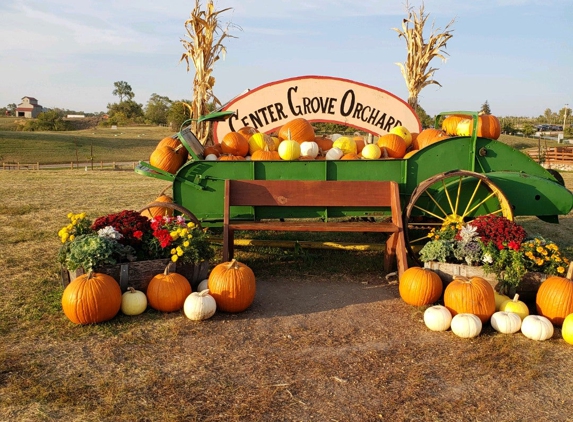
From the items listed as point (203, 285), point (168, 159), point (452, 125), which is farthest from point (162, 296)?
point (452, 125)

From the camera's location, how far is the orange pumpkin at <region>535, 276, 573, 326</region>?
15.9ft

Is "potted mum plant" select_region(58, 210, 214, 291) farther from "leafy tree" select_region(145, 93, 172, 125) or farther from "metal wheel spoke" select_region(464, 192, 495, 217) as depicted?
"leafy tree" select_region(145, 93, 172, 125)

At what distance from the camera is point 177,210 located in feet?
21.7

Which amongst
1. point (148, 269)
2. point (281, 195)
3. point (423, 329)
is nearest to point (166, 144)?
point (281, 195)

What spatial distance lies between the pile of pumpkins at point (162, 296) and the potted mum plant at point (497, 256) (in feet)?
6.84

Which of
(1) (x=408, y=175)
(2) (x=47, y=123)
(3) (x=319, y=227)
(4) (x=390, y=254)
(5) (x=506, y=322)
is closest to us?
(5) (x=506, y=322)

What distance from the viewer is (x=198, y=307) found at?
488 centimetres

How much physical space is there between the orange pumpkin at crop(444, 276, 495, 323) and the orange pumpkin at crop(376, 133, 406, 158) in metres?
2.43

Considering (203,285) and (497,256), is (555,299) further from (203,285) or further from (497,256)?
(203,285)

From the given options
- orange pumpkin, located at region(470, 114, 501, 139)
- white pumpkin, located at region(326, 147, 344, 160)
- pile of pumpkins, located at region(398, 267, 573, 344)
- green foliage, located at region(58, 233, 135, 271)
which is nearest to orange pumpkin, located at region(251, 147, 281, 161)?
white pumpkin, located at region(326, 147, 344, 160)

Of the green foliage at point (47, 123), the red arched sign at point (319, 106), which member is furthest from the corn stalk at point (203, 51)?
the green foliage at point (47, 123)

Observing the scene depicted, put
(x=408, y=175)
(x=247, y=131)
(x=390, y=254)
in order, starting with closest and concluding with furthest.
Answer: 1. (x=390, y=254)
2. (x=408, y=175)
3. (x=247, y=131)

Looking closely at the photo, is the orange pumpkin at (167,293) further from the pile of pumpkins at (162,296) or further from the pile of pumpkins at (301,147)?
the pile of pumpkins at (301,147)

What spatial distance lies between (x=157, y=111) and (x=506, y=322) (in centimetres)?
8584
